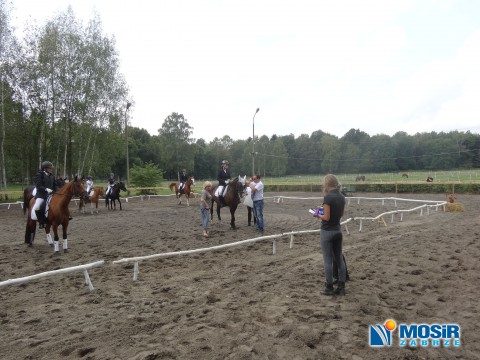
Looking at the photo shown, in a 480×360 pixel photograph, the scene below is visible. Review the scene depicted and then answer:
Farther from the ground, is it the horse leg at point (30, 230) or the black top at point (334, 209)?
the black top at point (334, 209)

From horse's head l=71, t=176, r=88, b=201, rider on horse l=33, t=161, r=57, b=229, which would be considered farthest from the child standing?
rider on horse l=33, t=161, r=57, b=229

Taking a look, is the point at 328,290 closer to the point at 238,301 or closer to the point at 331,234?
the point at 331,234

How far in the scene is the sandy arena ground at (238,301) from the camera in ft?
12.3

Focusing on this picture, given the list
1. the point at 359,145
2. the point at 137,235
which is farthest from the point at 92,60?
the point at 359,145

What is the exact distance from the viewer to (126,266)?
24.0ft

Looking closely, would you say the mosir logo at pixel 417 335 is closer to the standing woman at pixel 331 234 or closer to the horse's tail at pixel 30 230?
the standing woman at pixel 331 234

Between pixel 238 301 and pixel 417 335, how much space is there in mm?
2382

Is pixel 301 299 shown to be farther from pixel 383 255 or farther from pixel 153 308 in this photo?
pixel 383 255

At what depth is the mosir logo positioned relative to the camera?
12.7 ft

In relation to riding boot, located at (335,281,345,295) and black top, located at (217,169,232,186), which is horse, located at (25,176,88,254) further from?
riding boot, located at (335,281,345,295)

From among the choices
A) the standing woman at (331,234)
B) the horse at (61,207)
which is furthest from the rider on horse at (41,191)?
the standing woman at (331,234)

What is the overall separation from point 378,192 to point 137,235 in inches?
1044

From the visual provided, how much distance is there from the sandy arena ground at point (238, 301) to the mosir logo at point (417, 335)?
0.32 feet

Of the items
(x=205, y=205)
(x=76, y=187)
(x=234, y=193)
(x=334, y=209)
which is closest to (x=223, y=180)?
(x=234, y=193)
